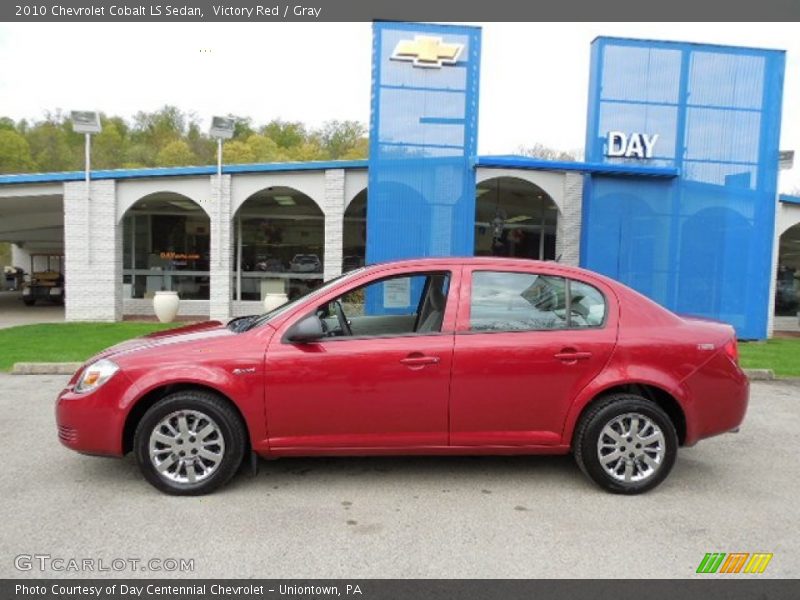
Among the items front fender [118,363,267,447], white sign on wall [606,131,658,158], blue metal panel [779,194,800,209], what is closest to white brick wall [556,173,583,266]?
white sign on wall [606,131,658,158]

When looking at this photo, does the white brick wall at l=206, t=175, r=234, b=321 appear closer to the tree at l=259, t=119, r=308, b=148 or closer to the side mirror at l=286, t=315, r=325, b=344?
the side mirror at l=286, t=315, r=325, b=344

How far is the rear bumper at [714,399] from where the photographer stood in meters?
4.07

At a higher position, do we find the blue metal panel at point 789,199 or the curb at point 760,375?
the blue metal panel at point 789,199

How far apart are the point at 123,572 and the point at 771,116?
14633 mm

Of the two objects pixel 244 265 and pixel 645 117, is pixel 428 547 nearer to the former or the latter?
pixel 645 117

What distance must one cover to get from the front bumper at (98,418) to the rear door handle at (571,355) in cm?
292

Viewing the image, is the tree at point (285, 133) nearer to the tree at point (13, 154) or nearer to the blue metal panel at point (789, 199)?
the tree at point (13, 154)

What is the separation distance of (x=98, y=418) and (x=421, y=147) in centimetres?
952

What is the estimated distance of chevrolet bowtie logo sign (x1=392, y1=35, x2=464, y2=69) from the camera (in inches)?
469

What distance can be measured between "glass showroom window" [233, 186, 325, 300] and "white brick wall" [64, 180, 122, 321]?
350cm

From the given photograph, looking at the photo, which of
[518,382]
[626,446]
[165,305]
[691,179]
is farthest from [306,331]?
[691,179]

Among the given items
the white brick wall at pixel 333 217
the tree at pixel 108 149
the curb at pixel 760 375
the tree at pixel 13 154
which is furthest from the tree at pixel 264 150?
the curb at pixel 760 375

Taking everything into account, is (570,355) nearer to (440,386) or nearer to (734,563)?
(440,386)

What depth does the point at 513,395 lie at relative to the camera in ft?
12.9
